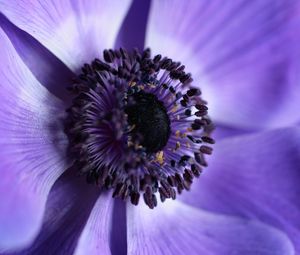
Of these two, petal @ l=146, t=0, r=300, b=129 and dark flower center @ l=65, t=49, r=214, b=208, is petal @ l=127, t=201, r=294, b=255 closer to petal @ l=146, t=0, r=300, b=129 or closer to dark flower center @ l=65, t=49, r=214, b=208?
dark flower center @ l=65, t=49, r=214, b=208

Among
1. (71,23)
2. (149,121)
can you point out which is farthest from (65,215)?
(71,23)

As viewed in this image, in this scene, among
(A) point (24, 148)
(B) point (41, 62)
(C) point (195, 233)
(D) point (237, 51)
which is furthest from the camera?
(D) point (237, 51)

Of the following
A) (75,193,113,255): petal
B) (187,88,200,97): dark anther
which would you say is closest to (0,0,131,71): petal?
(187,88,200,97): dark anther

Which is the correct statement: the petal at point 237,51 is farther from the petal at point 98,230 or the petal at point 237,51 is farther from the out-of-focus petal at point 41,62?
the petal at point 98,230

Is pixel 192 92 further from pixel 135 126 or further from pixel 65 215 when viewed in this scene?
pixel 65 215

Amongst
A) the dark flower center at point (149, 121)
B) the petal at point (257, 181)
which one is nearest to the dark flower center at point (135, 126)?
the dark flower center at point (149, 121)
